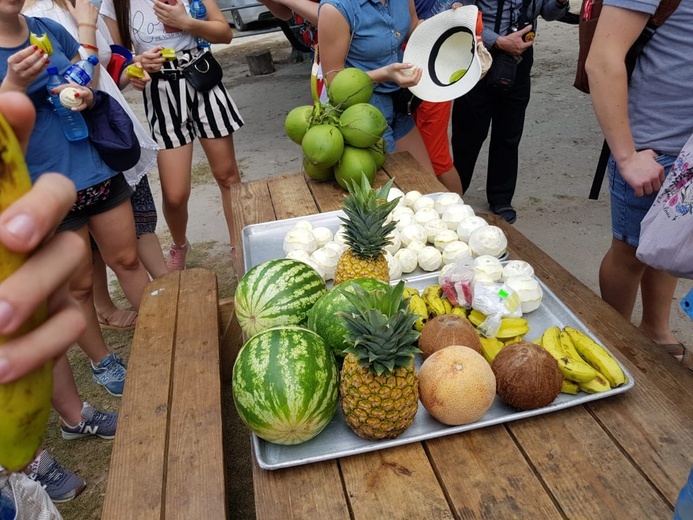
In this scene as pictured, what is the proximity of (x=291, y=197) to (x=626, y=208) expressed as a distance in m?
1.66

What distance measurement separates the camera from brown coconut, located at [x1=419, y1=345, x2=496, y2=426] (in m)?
1.40

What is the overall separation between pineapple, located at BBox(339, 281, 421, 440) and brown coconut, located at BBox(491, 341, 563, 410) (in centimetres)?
26

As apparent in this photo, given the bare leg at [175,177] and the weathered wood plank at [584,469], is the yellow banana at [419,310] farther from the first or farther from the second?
the bare leg at [175,177]

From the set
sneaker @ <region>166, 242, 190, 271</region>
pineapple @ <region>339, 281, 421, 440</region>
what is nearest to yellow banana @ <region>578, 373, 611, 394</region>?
pineapple @ <region>339, 281, 421, 440</region>

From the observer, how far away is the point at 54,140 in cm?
237

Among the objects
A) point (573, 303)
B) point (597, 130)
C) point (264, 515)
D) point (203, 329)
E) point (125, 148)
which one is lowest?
point (597, 130)

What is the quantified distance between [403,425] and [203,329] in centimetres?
121

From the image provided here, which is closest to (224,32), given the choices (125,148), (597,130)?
(125,148)

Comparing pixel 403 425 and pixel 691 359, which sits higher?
pixel 403 425

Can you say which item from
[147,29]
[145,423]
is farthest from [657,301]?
[147,29]

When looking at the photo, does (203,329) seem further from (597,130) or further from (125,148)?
(597,130)

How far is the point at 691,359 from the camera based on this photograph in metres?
2.64

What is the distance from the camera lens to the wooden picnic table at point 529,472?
1.26 m

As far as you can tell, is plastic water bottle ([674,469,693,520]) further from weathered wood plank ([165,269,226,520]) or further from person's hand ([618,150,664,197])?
person's hand ([618,150,664,197])
